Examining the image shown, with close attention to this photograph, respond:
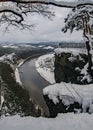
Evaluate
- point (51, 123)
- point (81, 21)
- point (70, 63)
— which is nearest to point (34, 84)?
point (70, 63)

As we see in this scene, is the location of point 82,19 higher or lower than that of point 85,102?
higher

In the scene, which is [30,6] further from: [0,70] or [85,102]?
[0,70]

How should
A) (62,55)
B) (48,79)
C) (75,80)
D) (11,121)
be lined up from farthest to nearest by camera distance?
(48,79) < (62,55) < (75,80) < (11,121)

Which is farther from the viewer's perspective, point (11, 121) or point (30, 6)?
point (30, 6)

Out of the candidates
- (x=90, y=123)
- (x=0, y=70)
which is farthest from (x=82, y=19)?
(x=0, y=70)

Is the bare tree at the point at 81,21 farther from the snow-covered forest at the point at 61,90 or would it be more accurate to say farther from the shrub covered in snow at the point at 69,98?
the shrub covered in snow at the point at 69,98

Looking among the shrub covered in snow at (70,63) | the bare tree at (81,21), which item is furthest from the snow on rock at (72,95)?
the shrub covered in snow at (70,63)
